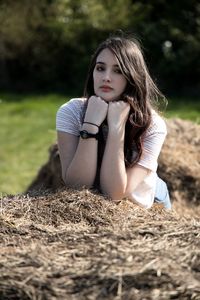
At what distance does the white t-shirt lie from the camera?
414 centimetres

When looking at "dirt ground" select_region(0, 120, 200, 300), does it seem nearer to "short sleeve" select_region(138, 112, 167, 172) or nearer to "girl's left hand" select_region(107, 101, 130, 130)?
"short sleeve" select_region(138, 112, 167, 172)

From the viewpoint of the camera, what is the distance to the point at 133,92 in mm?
4195

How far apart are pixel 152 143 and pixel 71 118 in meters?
0.52

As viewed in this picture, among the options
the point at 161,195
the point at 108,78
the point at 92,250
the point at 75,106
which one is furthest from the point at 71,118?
the point at 92,250

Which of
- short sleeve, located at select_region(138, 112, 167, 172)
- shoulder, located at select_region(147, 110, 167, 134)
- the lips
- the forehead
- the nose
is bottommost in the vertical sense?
short sleeve, located at select_region(138, 112, 167, 172)

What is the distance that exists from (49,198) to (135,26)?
39.6 feet

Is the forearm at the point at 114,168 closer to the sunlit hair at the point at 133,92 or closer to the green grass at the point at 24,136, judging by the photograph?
the sunlit hair at the point at 133,92

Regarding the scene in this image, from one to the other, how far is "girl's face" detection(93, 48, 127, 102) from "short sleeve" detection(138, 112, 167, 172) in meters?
0.27

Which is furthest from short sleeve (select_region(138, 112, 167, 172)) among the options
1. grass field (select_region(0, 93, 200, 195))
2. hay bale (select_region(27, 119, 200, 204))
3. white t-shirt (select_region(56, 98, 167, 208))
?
grass field (select_region(0, 93, 200, 195))

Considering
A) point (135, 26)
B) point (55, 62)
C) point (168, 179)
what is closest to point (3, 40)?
point (55, 62)

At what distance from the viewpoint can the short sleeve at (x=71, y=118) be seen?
14.1ft

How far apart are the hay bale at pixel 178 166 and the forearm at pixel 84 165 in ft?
7.15

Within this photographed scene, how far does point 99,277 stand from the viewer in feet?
8.31

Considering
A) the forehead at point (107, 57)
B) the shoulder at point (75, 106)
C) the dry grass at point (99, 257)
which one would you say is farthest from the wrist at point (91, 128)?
the dry grass at point (99, 257)
